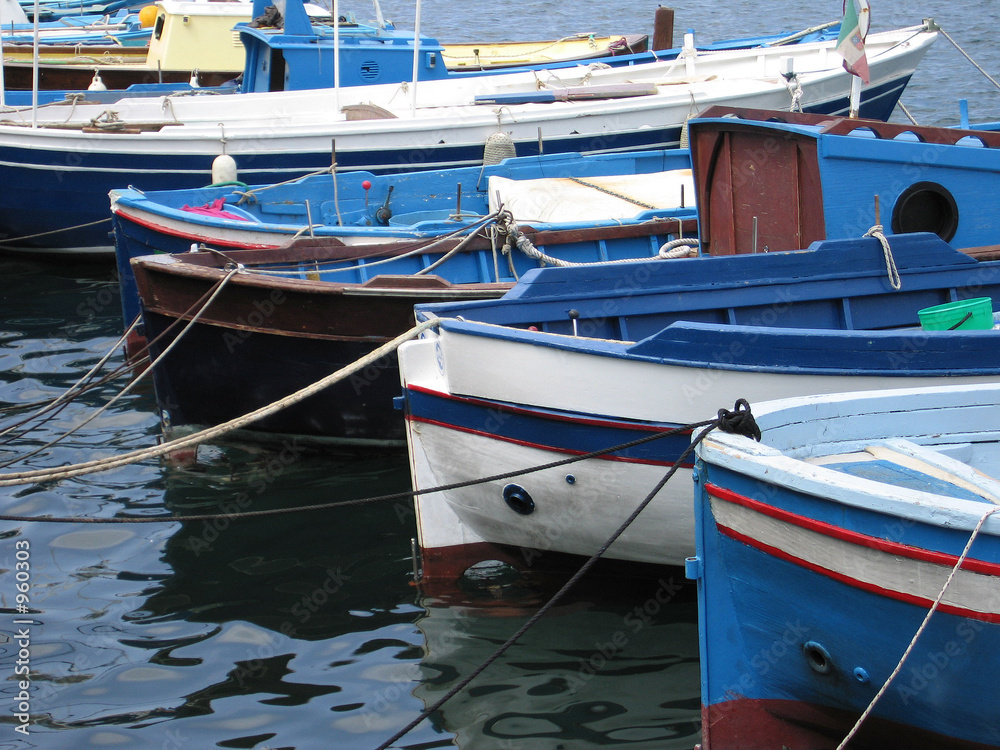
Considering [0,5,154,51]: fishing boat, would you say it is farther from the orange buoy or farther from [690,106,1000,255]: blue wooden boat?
[690,106,1000,255]: blue wooden boat

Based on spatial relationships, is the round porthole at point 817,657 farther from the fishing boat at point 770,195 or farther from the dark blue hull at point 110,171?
the dark blue hull at point 110,171

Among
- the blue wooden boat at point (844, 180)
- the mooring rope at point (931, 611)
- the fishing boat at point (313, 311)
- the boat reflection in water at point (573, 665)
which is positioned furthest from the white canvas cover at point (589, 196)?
the mooring rope at point (931, 611)

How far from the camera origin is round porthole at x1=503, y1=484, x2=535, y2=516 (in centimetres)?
536

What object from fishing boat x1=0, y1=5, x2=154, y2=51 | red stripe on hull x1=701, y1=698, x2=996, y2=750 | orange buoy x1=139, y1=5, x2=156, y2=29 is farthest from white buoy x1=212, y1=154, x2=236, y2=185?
orange buoy x1=139, y1=5, x2=156, y2=29

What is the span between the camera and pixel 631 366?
15.9 ft

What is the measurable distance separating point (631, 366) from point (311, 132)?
26.9 feet

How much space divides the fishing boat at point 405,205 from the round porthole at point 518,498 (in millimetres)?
2942

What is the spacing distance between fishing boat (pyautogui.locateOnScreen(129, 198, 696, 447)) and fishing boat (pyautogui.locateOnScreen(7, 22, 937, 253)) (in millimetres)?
3858

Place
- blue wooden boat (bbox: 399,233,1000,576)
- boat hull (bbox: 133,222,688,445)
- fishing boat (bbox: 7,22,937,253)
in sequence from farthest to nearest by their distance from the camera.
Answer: fishing boat (bbox: 7,22,937,253)
boat hull (bbox: 133,222,688,445)
blue wooden boat (bbox: 399,233,1000,576)

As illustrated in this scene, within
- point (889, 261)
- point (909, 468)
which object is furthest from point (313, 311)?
point (909, 468)

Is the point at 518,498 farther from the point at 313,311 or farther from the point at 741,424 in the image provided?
the point at 313,311

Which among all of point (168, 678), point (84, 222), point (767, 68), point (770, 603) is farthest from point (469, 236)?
point (767, 68)

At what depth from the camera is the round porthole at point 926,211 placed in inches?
250

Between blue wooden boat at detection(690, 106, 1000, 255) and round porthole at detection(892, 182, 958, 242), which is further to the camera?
round porthole at detection(892, 182, 958, 242)
